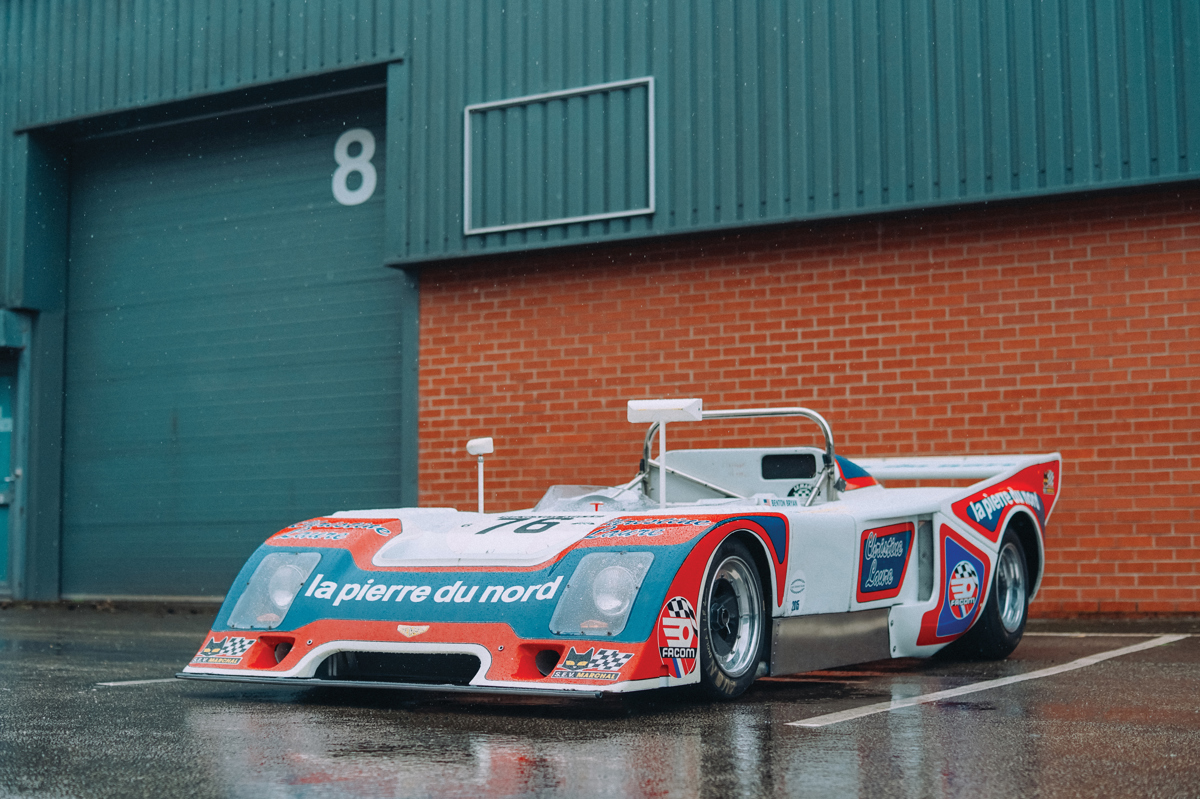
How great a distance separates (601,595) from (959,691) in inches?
66.1

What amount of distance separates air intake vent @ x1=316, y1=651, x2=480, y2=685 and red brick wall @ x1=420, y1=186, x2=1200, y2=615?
5799mm

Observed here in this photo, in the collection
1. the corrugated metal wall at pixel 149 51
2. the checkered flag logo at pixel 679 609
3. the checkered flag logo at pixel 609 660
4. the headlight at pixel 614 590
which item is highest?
the corrugated metal wall at pixel 149 51

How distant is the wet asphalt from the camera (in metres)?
3.59

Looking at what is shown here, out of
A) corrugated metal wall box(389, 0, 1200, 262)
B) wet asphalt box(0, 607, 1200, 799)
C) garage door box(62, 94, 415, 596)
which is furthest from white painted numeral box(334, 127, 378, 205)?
wet asphalt box(0, 607, 1200, 799)

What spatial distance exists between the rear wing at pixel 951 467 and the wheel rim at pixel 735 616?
241 centimetres

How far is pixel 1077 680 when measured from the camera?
240 inches

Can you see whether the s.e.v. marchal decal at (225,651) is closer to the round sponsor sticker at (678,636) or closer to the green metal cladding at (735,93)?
the round sponsor sticker at (678,636)

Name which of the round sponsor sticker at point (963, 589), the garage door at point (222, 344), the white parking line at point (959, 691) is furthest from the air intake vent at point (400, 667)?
the garage door at point (222, 344)

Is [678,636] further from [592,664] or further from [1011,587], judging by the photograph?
[1011,587]

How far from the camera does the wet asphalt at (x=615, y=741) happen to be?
3588 mm

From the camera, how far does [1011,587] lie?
7.50 m

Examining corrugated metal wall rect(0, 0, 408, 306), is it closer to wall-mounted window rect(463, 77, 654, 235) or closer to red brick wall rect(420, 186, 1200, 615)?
wall-mounted window rect(463, 77, 654, 235)

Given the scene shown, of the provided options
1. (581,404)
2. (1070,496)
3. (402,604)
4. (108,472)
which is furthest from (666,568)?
(108,472)

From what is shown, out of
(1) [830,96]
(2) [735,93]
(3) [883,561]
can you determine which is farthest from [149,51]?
(3) [883,561]
